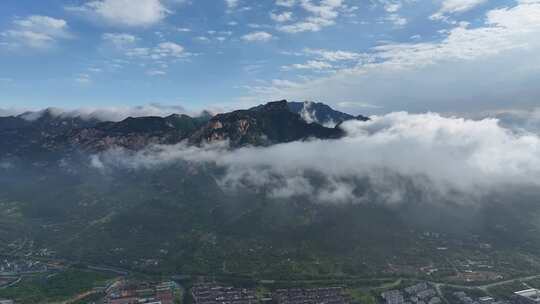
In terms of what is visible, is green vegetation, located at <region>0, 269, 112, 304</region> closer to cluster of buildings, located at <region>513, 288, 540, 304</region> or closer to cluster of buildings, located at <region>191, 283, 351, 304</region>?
cluster of buildings, located at <region>191, 283, 351, 304</region>

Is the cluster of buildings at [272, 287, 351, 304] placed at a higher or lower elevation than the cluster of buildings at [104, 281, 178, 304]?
higher

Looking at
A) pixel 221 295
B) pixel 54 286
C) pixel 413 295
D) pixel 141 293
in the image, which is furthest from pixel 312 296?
pixel 54 286

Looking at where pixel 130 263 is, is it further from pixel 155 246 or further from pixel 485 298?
pixel 485 298

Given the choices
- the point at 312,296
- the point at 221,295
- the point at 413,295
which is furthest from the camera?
the point at 221,295

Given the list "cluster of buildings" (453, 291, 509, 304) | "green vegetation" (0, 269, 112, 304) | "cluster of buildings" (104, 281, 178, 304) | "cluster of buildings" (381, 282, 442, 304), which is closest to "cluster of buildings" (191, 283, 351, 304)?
"cluster of buildings" (104, 281, 178, 304)

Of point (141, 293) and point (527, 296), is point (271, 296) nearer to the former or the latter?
point (141, 293)

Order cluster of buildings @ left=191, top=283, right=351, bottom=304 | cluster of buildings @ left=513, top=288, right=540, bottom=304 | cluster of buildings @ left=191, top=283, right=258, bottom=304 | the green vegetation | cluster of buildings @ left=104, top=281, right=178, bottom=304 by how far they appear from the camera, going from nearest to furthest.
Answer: cluster of buildings @ left=513, top=288, right=540, bottom=304 < cluster of buildings @ left=191, top=283, right=351, bottom=304 < cluster of buildings @ left=191, top=283, right=258, bottom=304 < cluster of buildings @ left=104, top=281, right=178, bottom=304 < the green vegetation
